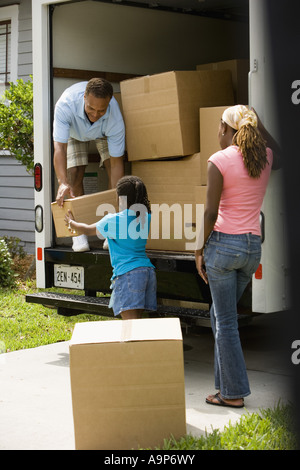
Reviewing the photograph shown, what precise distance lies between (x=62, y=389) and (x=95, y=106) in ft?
6.59

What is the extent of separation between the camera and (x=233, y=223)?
394 centimetres

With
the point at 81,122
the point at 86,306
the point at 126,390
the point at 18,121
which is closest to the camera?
the point at 126,390

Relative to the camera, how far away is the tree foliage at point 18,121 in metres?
8.27

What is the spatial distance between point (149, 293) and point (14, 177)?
602 cm

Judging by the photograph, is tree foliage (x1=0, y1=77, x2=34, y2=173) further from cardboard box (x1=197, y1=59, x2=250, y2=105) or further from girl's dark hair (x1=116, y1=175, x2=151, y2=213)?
girl's dark hair (x1=116, y1=175, x2=151, y2=213)

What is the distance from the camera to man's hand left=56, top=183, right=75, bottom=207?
5.17 metres

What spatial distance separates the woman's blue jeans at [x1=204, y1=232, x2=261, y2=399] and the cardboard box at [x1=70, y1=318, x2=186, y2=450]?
656 mm

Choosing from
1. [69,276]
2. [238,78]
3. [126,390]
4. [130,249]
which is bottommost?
[126,390]

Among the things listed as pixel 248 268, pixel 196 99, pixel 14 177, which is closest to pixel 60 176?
pixel 196 99

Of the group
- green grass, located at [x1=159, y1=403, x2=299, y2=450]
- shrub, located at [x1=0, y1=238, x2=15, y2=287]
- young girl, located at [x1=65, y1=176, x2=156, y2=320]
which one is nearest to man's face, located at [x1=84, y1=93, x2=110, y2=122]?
young girl, located at [x1=65, y1=176, x2=156, y2=320]

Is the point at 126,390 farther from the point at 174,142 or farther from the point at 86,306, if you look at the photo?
the point at 174,142

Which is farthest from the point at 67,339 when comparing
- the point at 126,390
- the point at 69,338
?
the point at 126,390

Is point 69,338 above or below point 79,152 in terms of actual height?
below

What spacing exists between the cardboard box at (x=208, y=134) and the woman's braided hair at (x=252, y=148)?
1.05m
